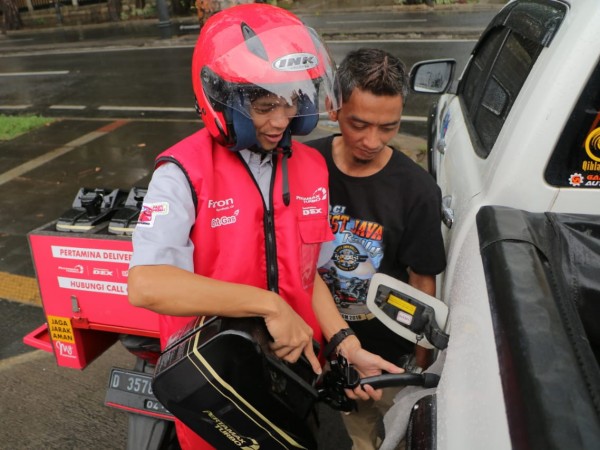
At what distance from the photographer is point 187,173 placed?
4.36 ft

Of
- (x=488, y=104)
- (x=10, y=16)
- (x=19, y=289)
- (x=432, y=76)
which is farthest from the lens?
(x=10, y=16)

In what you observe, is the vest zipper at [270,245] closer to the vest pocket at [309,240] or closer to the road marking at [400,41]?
the vest pocket at [309,240]

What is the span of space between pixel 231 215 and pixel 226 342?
14.4 inches

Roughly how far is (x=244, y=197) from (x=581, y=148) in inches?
38.1

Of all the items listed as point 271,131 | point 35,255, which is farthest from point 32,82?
point 271,131

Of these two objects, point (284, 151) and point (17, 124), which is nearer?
point (284, 151)

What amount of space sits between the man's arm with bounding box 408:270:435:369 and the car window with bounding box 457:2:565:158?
48 centimetres

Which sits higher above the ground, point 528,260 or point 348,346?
point 528,260

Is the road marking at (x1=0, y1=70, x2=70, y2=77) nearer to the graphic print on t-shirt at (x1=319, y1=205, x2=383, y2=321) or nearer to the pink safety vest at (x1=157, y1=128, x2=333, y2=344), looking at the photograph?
the graphic print on t-shirt at (x1=319, y1=205, x2=383, y2=321)

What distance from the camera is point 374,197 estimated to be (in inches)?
70.8

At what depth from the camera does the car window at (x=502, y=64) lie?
170 cm

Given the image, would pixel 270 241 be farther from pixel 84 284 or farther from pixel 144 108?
pixel 144 108

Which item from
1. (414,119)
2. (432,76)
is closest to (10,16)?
(414,119)

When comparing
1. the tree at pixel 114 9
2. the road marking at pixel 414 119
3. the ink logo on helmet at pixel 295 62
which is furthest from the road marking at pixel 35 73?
the ink logo on helmet at pixel 295 62
